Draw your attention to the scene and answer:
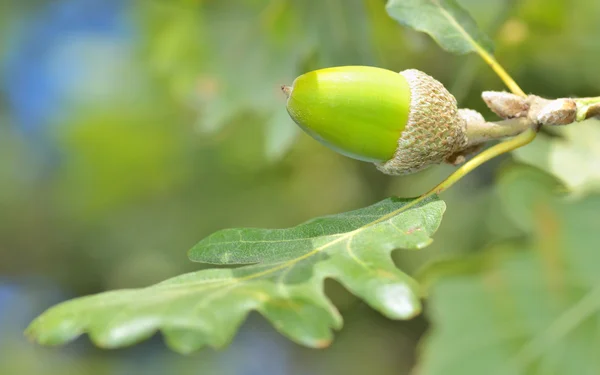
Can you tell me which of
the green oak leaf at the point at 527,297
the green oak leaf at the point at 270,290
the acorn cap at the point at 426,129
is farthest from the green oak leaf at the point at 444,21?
the green oak leaf at the point at 527,297

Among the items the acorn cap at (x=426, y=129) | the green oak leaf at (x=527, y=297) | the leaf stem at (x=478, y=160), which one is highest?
the acorn cap at (x=426, y=129)

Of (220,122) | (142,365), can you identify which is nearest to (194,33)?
(220,122)

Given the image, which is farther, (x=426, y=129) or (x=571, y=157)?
(x=571, y=157)

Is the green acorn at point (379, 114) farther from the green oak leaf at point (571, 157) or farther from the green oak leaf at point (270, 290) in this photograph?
the green oak leaf at point (571, 157)

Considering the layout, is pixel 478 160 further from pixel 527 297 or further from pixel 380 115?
pixel 527 297

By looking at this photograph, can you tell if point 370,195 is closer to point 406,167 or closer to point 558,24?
point 558,24

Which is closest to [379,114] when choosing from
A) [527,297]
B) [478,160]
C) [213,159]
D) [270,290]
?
[478,160]
